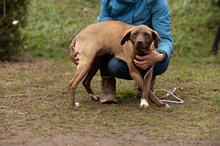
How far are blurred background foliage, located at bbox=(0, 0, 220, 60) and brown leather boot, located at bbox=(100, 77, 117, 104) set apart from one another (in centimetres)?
366

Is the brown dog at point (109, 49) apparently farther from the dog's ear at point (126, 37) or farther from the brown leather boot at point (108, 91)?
the brown leather boot at point (108, 91)

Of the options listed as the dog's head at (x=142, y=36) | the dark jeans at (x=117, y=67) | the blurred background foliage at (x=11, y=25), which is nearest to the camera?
the dog's head at (x=142, y=36)

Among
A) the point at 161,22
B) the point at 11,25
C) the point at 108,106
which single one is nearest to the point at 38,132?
the point at 108,106

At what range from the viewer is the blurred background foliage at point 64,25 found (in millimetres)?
9594

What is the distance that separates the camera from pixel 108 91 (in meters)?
6.11

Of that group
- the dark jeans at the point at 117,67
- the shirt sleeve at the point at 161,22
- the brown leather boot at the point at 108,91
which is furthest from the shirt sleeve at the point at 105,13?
the brown leather boot at the point at 108,91

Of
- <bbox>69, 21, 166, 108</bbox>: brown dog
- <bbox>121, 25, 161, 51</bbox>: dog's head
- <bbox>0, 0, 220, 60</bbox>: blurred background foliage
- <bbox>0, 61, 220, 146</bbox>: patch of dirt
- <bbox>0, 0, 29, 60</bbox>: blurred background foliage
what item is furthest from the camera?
<bbox>0, 0, 220, 60</bbox>: blurred background foliage

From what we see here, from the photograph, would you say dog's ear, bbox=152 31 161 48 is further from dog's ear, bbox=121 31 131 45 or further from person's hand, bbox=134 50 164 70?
dog's ear, bbox=121 31 131 45

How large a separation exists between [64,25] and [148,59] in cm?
636

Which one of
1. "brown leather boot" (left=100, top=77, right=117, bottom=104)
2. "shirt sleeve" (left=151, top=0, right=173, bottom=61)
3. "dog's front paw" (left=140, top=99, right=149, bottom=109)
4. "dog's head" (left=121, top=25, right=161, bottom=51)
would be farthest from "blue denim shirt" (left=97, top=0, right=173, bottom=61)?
"brown leather boot" (left=100, top=77, right=117, bottom=104)

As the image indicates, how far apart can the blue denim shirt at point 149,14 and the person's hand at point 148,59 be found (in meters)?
0.26

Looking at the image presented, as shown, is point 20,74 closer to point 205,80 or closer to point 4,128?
point 205,80

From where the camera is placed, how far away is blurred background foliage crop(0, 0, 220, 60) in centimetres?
959

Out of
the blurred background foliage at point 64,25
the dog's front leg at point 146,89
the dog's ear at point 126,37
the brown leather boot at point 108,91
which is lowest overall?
the blurred background foliage at point 64,25
